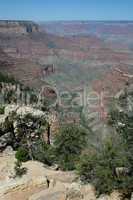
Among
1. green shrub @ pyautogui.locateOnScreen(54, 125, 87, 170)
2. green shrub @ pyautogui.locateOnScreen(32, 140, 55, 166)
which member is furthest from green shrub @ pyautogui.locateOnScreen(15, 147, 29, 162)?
green shrub @ pyautogui.locateOnScreen(54, 125, 87, 170)

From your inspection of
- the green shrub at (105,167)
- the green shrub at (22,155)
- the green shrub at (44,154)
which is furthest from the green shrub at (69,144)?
the green shrub at (105,167)

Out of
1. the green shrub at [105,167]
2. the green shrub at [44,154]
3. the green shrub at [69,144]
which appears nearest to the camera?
the green shrub at [105,167]

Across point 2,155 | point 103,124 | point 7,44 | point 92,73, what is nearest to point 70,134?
point 2,155

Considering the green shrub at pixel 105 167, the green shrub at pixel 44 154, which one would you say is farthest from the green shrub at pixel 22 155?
the green shrub at pixel 105 167

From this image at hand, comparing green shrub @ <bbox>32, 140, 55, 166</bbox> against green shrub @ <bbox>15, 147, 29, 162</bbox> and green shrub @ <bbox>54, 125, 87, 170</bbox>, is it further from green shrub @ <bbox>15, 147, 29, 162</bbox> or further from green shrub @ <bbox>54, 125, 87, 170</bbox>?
green shrub @ <bbox>15, 147, 29, 162</bbox>

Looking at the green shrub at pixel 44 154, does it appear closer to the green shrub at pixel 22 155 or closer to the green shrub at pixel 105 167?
the green shrub at pixel 22 155

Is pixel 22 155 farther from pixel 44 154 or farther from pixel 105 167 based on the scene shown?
pixel 105 167

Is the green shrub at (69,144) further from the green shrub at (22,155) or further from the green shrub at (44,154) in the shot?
the green shrub at (22,155)

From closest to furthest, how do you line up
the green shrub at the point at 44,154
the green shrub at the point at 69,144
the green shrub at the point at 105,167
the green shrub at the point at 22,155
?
the green shrub at the point at 105,167 < the green shrub at the point at 69,144 < the green shrub at the point at 22,155 < the green shrub at the point at 44,154

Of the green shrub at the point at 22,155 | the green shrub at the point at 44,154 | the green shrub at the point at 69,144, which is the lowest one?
the green shrub at the point at 44,154

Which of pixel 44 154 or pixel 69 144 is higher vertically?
pixel 69 144

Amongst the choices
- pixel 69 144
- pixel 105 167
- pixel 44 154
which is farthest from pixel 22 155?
pixel 105 167

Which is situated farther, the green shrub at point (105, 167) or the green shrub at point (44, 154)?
the green shrub at point (44, 154)

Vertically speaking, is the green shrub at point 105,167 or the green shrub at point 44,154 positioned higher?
the green shrub at point 105,167
